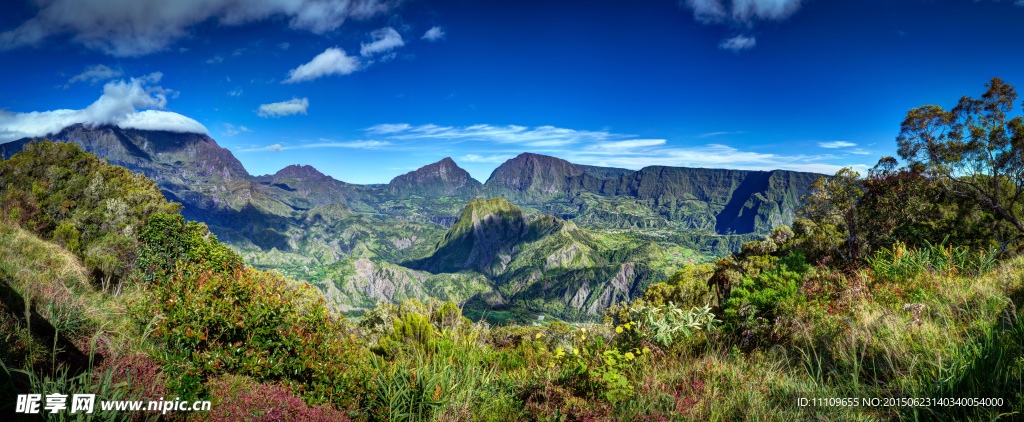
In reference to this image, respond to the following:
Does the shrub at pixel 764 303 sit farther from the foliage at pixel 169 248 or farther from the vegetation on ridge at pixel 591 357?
the foliage at pixel 169 248

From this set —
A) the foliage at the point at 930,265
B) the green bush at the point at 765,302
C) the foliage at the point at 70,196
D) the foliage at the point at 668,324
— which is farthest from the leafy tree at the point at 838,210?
the foliage at the point at 70,196

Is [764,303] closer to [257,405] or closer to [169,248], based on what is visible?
[257,405]

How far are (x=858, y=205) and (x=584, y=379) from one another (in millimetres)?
15448

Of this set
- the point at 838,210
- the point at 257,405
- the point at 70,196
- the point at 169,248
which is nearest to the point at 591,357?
the point at 257,405

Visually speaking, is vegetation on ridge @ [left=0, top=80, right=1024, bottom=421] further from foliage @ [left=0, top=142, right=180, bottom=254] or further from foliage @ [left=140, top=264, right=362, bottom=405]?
foliage @ [left=0, top=142, right=180, bottom=254]

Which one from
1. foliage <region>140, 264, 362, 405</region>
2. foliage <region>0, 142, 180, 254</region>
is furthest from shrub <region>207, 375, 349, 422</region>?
foliage <region>0, 142, 180, 254</region>

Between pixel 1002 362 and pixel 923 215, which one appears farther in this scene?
pixel 923 215

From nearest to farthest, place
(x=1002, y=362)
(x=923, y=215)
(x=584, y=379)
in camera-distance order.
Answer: (x=1002, y=362) → (x=584, y=379) → (x=923, y=215)

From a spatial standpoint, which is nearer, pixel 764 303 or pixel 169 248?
pixel 764 303

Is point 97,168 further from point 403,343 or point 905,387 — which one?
point 905,387

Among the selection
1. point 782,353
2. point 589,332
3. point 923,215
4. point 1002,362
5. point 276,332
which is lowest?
point 589,332

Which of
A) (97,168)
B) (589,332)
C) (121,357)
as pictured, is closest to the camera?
(121,357)

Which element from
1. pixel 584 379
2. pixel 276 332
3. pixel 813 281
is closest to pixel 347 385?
pixel 276 332

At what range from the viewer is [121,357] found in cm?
494
